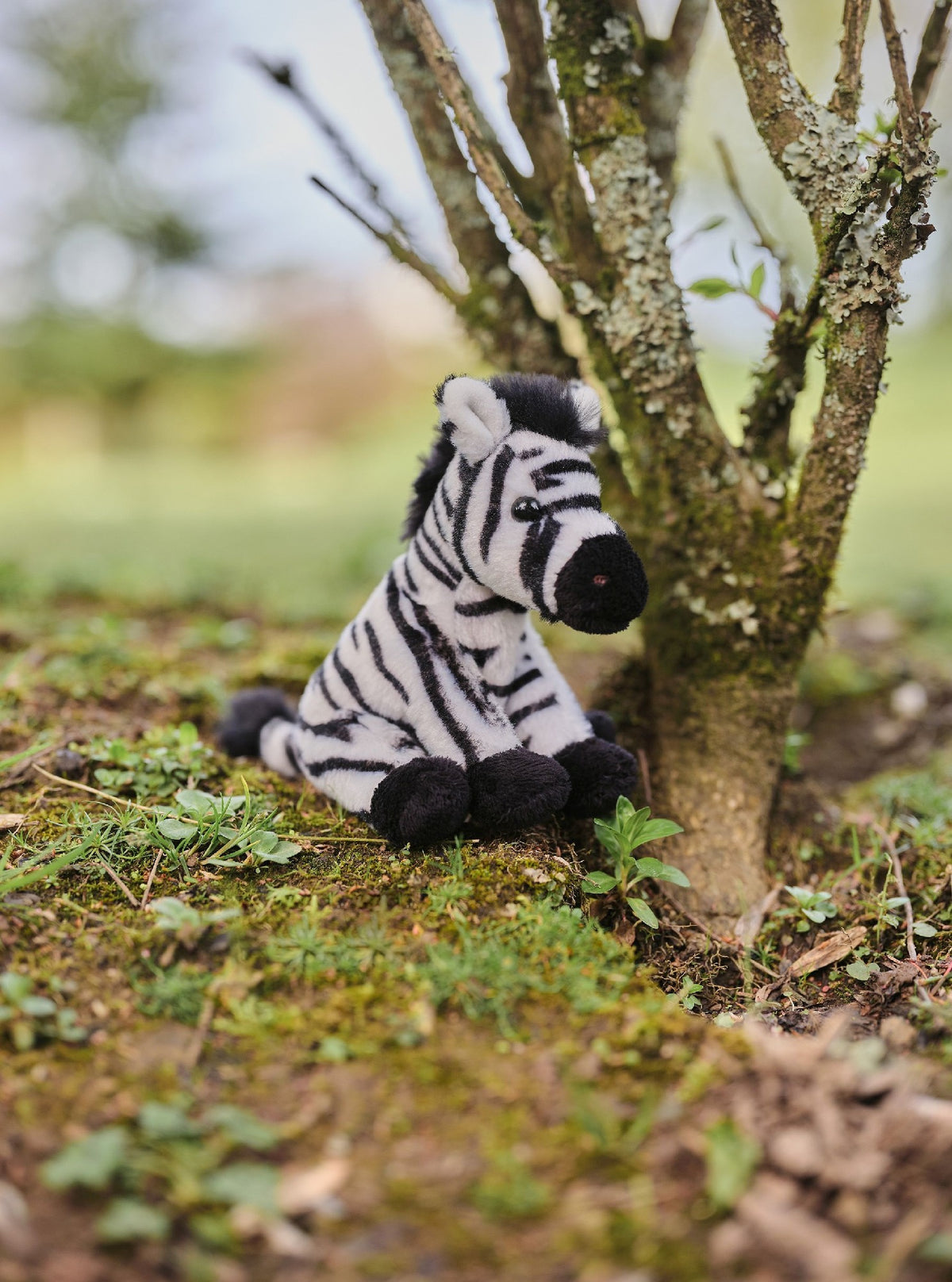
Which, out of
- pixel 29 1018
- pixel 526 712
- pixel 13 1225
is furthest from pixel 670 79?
pixel 13 1225

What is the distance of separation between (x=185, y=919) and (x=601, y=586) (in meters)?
1.03

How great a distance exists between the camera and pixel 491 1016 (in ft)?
5.31

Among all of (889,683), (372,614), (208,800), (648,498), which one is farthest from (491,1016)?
(889,683)

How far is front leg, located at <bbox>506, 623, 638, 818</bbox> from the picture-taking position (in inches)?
88.5

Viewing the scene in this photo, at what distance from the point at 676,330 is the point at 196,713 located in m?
1.90

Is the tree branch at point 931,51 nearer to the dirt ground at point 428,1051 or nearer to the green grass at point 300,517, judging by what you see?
the green grass at point 300,517

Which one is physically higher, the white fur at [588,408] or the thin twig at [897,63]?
the thin twig at [897,63]

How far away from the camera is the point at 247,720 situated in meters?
2.72

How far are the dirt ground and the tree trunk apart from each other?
11 centimetres

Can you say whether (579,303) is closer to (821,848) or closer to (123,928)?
(821,848)

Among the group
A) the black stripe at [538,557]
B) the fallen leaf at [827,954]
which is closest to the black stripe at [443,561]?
the black stripe at [538,557]

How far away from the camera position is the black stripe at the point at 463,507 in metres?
2.14

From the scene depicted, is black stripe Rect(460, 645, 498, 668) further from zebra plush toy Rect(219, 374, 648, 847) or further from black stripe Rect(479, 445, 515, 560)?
black stripe Rect(479, 445, 515, 560)

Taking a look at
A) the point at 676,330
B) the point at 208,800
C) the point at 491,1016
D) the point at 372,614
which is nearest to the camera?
the point at 491,1016
